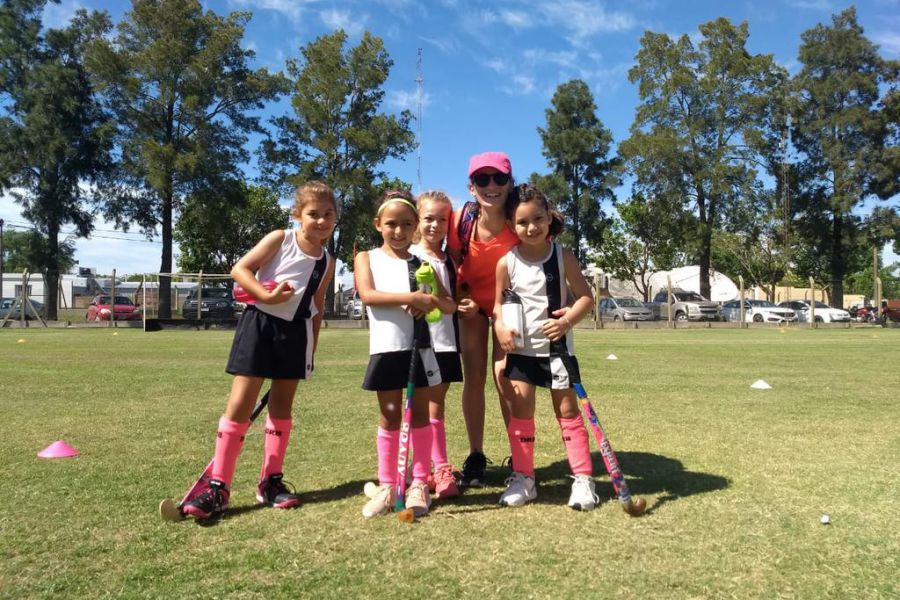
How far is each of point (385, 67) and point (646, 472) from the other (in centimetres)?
3654

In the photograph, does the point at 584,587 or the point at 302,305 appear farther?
the point at 302,305

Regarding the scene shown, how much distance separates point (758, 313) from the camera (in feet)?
117

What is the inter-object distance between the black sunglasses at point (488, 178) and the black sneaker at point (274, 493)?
6.61ft

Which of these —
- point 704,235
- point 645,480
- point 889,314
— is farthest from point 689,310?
point 645,480

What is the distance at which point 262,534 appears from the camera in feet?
10.3

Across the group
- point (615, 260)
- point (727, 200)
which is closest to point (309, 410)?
point (727, 200)

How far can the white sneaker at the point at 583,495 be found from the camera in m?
3.49

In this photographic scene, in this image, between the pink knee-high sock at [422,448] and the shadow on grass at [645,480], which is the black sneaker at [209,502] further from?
the shadow on grass at [645,480]

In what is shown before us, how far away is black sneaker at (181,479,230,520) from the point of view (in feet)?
10.9

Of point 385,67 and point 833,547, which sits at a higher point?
point 385,67

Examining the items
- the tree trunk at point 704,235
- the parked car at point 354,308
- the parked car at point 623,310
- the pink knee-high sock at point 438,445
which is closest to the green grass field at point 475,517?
the pink knee-high sock at point 438,445

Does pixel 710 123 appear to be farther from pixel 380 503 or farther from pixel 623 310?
pixel 380 503

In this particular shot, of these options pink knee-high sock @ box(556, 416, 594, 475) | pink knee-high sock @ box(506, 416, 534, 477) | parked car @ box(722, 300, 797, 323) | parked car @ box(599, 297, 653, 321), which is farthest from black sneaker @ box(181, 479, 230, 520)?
parked car @ box(722, 300, 797, 323)

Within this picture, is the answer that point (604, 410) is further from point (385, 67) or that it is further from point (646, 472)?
point (385, 67)
